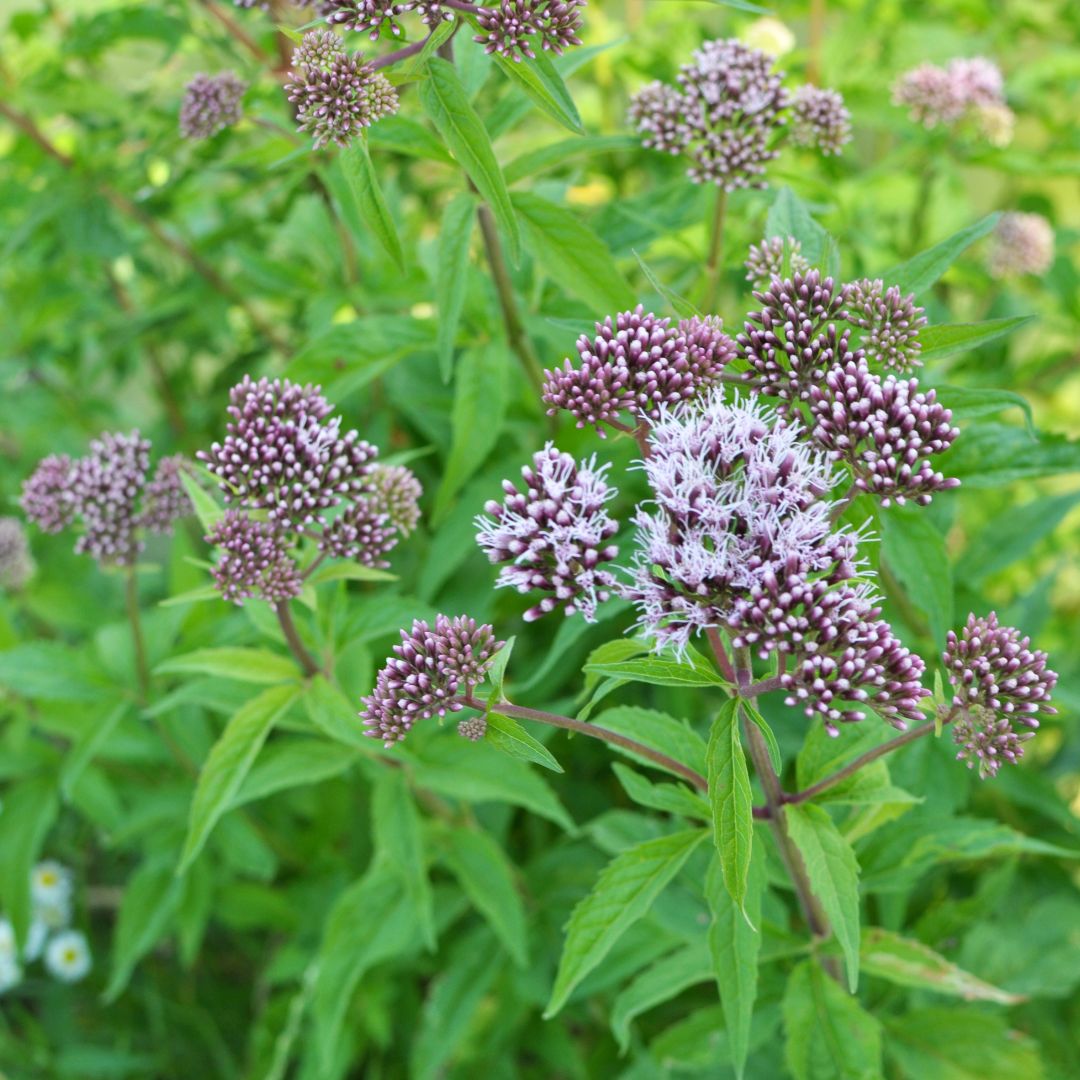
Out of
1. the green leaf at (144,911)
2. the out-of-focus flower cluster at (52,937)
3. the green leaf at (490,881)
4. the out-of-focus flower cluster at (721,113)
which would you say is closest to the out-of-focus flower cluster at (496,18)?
the out-of-focus flower cluster at (721,113)

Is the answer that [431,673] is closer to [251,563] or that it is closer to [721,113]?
[251,563]

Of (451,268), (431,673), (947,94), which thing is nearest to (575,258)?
(451,268)

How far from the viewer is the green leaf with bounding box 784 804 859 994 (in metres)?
1.28

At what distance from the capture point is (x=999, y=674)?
4.22ft

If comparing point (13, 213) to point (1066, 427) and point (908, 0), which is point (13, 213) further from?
point (1066, 427)

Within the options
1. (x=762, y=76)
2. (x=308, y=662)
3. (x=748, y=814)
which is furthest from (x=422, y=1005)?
(x=762, y=76)

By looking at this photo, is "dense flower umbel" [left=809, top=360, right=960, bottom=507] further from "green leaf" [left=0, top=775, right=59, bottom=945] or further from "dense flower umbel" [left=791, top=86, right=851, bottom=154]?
"green leaf" [left=0, top=775, right=59, bottom=945]

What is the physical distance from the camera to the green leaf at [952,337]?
135cm

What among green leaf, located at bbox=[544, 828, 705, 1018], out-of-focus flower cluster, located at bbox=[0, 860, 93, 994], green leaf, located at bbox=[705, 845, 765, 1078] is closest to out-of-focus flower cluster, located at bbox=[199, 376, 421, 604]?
green leaf, located at bbox=[544, 828, 705, 1018]

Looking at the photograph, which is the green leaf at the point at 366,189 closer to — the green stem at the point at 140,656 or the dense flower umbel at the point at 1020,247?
the green stem at the point at 140,656

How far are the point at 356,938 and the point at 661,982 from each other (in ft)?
2.18

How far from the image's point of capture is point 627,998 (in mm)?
1709

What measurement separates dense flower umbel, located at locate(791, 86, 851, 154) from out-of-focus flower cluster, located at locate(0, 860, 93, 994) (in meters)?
2.59

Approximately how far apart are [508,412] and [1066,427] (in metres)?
2.21
